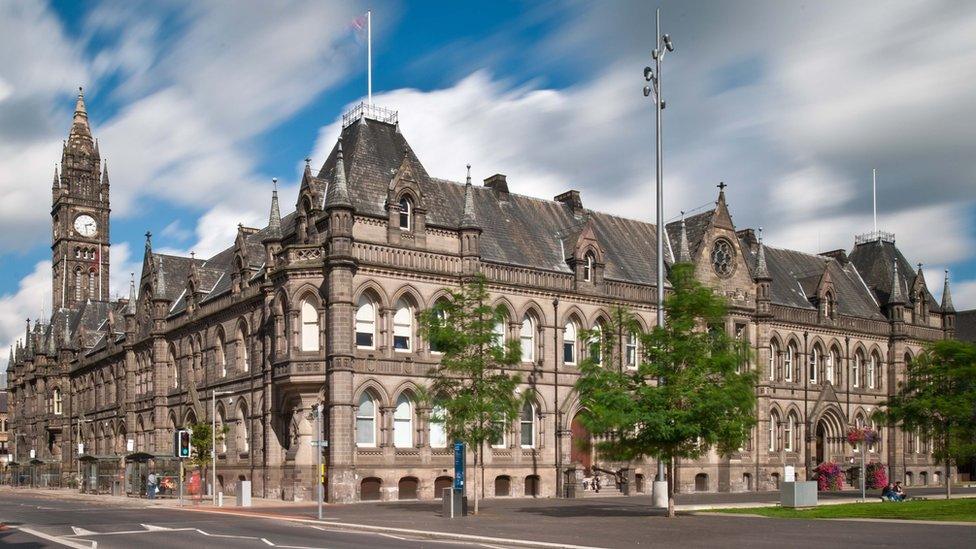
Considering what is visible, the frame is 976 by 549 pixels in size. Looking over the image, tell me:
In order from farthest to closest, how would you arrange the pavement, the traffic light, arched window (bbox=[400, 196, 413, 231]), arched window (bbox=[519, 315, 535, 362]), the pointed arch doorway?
1. the pointed arch doorway
2. arched window (bbox=[519, 315, 535, 362])
3. arched window (bbox=[400, 196, 413, 231])
4. the traffic light
5. the pavement

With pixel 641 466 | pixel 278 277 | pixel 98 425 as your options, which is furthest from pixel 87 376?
pixel 641 466

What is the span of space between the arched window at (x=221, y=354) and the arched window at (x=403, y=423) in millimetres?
13267

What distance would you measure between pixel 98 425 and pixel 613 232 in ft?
140

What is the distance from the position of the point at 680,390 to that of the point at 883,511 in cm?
794

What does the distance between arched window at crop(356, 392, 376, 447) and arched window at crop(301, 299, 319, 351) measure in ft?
10.6

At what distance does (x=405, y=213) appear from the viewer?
48125 millimetres

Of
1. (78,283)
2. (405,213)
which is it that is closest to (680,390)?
(405,213)

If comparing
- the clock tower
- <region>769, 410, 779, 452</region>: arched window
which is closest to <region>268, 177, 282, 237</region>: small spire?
<region>769, 410, 779, 452</region>: arched window

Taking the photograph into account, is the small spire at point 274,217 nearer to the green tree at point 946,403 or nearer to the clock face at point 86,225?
the green tree at point 946,403

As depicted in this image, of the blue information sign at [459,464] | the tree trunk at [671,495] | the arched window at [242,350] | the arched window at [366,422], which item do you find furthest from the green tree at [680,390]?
the arched window at [242,350]

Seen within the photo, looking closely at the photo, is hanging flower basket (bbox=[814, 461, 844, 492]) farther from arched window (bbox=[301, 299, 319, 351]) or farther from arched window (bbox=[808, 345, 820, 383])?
arched window (bbox=[301, 299, 319, 351])

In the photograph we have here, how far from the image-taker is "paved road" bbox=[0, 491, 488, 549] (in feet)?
78.3

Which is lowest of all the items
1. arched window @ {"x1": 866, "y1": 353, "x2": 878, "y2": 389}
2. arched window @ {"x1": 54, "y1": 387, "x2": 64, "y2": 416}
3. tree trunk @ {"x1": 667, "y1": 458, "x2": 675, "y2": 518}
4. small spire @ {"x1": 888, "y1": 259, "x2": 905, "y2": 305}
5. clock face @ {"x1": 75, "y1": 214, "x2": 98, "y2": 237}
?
arched window @ {"x1": 54, "y1": 387, "x2": 64, "y2": 416}

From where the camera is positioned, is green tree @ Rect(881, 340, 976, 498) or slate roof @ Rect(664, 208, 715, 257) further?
slate roof @ Rect(664, 208, 715, 257)
